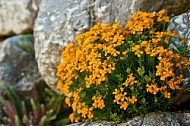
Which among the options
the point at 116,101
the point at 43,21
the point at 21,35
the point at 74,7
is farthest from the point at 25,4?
the point at 116,101

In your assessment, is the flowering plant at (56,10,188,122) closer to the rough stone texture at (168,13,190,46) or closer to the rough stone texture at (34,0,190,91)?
the rough stone texture at (168,13,190,46)

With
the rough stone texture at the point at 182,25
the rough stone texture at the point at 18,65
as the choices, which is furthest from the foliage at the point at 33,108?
the rough stone texture at the point at 182,25

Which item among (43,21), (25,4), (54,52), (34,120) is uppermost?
(25,4)

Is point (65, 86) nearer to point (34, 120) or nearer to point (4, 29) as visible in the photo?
point (34, 120)

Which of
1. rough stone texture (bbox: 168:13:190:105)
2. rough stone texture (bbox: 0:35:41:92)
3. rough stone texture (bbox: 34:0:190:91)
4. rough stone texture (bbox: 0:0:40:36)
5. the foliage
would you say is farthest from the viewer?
rough stone texture (bbox: 0:0:40:36)

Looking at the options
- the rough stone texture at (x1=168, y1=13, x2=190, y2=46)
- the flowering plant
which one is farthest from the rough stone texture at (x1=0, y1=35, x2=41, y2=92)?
the rough stone texture at (x1=168, y1=13, x2=190, y2=46)

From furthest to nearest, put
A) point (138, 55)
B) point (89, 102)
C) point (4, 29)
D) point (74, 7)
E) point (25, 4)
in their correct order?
point (4, 29) < point (25, 4) < point (74, 7) < point (89, 102) < point (138, 55)

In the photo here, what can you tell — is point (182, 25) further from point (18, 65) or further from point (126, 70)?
point (18, 65)

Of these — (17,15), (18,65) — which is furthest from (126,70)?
(17,15)
